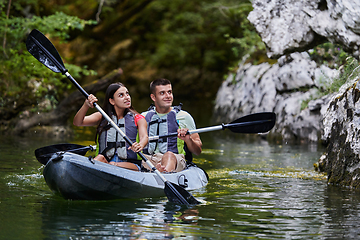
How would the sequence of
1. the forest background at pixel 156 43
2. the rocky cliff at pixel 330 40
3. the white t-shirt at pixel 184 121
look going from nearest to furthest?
1. the rocky cliff at pixel 330 40
2. the white t-shirt at pixel 184 121
3. the forest background at pixel 156 43

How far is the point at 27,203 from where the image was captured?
15.3 feet

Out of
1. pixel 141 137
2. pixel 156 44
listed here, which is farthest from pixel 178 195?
pixel 156 44

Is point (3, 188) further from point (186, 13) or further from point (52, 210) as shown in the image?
point (186, 13)

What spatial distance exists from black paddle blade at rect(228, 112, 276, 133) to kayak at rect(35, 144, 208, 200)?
133cm

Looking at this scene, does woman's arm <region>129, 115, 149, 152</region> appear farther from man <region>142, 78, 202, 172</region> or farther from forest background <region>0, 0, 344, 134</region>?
forest background <region>0, 0, 344, 134</region>

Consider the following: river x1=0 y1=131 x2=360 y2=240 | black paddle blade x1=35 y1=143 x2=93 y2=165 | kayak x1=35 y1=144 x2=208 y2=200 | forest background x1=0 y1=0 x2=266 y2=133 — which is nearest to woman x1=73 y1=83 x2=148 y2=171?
kayak x1=35 y1=144 x2=208 y2=200

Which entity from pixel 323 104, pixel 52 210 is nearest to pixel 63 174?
pixel 52 210

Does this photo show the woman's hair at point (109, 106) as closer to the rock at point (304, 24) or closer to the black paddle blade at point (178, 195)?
the black paddle blade at point (178, 195)

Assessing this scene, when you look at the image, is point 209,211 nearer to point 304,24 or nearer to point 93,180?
point 93,180

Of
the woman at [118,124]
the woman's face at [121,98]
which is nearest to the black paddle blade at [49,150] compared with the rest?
the woman at [118,124]

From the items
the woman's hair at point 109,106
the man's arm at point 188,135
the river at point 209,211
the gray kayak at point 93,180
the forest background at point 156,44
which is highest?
the forest background at point 156,44

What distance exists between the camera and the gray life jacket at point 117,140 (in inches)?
204

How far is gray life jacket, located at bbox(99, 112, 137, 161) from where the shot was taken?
5.17 metres

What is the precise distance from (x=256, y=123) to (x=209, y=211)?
1.70 m
